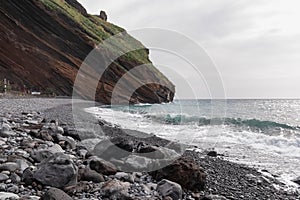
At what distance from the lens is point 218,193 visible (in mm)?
6641

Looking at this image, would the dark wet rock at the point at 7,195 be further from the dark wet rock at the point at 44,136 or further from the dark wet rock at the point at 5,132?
the dark wet rock at the point at 44,136

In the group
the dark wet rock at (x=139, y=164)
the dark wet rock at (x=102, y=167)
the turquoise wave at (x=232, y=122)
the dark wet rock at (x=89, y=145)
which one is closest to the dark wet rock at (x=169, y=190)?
the dark wet rock at (x=139, y=164)

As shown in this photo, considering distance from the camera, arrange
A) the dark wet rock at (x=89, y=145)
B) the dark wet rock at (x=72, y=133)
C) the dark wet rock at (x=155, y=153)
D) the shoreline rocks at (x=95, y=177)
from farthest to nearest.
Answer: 1. the dark wet rock at (x=72, y=133)
2. the dark wet rock at (x=89, y=145)
3. the dark wet rock at (x=155, y=153)
4. the shoreline rocks at (x=95, y=177)

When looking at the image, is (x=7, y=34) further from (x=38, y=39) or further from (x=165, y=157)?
(x=165, y=157)

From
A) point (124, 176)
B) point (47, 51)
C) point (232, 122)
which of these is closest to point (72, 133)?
point (124, 176)

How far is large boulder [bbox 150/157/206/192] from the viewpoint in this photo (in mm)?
6410

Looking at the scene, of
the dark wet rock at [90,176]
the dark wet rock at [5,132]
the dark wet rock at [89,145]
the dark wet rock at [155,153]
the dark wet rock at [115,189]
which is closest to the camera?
the dark wet rock at [115,189]

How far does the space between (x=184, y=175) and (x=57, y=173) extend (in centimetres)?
271

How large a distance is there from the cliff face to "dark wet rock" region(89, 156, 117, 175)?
91.5 ft

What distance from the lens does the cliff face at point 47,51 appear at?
3594 cm

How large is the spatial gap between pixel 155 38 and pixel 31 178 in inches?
232

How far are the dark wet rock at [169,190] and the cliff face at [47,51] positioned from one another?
2823cm

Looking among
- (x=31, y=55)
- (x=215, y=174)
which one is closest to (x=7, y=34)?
(x=31, y=55)

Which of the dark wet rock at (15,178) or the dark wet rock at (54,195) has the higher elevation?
the dark wet rock at (15,178)
